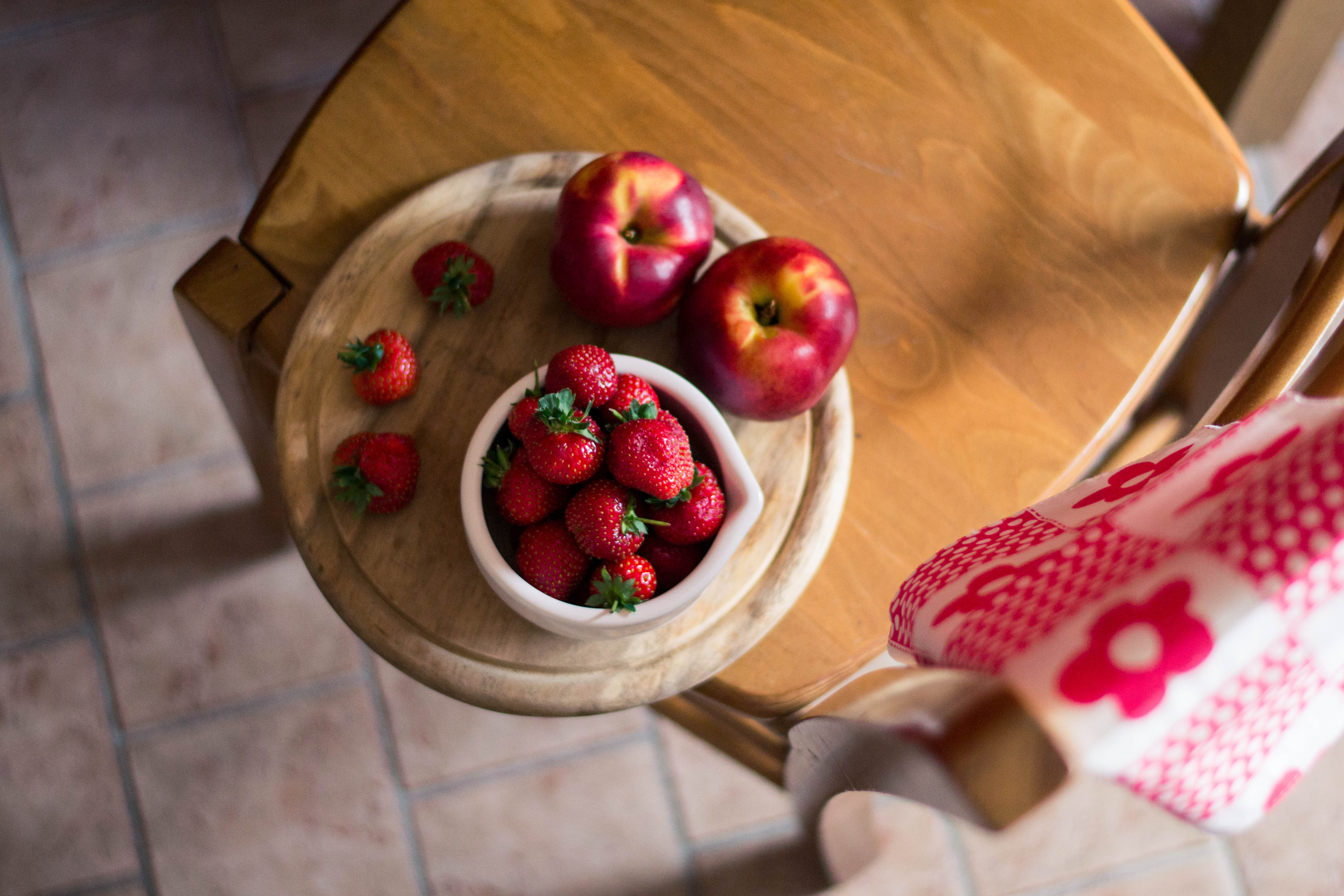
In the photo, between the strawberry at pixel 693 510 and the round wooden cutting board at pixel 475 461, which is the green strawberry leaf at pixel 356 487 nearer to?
the round wooden cutting board at pixel 475 461

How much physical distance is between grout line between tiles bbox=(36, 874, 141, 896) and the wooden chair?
79 centimetres

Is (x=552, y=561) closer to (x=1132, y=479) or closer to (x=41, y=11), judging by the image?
(x=1132, y=479)

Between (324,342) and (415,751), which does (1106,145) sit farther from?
(415,751)

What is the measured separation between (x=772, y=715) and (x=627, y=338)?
0.30 meters

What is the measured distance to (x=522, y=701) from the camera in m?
0.62

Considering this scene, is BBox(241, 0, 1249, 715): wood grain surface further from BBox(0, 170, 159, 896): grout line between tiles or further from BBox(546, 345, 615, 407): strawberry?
BBox(0, 170, 159, 896): grout line between tiles

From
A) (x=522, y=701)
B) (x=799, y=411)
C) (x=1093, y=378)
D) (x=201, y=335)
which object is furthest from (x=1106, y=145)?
(x=201, y=335)

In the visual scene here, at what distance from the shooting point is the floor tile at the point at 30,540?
1236 mm

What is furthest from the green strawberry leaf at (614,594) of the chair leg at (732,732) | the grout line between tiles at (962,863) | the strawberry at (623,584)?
the grout line between tiles at (962,863)

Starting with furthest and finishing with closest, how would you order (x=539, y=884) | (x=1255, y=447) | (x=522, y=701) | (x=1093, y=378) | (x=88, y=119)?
(x=88, y=119) → (x=539, y=884) → (x=1093, y=378) → (x=522, y=701) → (x=1255, y=447)

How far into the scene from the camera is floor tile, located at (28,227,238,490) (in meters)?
1.29

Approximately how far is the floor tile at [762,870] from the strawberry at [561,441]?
844mm

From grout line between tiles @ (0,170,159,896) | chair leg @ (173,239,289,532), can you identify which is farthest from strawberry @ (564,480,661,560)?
grout line between tiles @ (0,170,159,896)

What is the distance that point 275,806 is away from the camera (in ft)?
3.95
